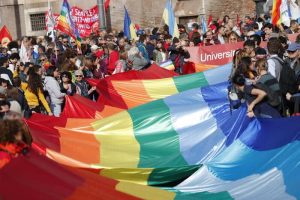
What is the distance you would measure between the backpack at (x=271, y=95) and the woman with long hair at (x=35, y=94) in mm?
4192

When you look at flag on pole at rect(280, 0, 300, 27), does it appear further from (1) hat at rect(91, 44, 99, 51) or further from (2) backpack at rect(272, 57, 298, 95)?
(2) backpack at rect(272, 57, 298, 95)

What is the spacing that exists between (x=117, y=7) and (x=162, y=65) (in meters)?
13.0

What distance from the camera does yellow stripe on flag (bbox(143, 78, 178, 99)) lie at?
1269cm

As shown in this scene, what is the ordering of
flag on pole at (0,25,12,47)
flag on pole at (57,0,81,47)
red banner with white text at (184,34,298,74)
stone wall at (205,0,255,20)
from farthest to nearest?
stone wall at (205,0,255,20) < flag on pole at (0,25,12,47) < flag on pole at (57,0,81,47) < red banner with white text at (184,34,298,74)

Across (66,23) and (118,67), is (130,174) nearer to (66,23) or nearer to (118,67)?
(118,67)

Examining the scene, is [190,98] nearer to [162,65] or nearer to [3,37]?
[162,65]

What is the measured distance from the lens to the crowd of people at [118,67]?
9266mm

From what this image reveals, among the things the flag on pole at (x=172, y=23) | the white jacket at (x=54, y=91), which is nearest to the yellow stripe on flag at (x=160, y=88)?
the white jacket at (x=54, y=91)

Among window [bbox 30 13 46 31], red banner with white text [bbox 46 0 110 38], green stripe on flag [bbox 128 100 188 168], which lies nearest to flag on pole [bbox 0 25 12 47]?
red banner with white text [bbox 46 0 110 38]

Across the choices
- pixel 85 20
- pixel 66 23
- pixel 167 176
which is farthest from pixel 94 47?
pixel 167 176

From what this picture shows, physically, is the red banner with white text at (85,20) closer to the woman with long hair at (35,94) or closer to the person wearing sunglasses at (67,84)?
the person wearing sunglasses at (67,84)

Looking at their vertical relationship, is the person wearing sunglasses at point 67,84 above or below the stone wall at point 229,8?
below

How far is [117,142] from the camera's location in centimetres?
1002

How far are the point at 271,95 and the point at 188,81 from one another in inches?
148
